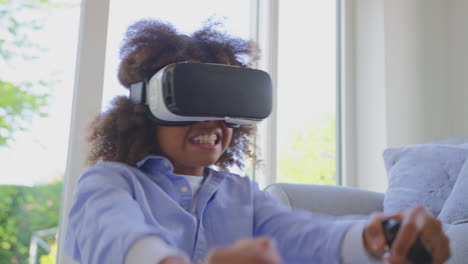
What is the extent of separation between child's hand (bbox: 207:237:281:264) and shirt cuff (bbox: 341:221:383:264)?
27 centimetres

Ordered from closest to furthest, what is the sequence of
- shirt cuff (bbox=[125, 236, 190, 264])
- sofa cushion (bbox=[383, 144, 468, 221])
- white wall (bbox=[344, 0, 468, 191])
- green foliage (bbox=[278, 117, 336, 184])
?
shirt cuff (bbox=[125, 236, 190, 264]), sofa cushion (bbox=[383, 144, 468, 221]), green foliage (bbox=[278, 117, 336, 184]), white wall (bbox=[344, 0, 468, 191])

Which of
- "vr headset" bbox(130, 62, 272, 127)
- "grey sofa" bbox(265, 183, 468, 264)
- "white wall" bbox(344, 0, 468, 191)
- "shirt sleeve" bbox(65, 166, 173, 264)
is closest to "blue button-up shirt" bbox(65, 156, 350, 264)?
"shirt sleeve" bbox(65, 166, 173, 264)

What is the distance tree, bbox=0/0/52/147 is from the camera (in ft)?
4.18

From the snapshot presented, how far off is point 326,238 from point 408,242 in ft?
0.58

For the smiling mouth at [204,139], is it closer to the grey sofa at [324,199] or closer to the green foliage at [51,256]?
the grey sofa at [324,199]

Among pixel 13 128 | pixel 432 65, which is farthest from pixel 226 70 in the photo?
pixel 432 65

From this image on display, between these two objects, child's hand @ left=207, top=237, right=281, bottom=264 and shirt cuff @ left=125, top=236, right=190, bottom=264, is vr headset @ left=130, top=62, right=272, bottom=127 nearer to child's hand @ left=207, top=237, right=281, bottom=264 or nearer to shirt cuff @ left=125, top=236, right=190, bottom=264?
shirt cuff @ left=125, top=236, right=190, bottom=264

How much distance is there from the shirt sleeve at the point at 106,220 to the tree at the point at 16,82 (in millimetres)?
687

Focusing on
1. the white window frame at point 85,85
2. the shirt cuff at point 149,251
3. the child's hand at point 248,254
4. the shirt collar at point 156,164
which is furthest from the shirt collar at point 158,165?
the white window frame at point 85,85

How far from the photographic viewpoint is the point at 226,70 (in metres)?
0.70

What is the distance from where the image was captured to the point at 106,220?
0.56 metres

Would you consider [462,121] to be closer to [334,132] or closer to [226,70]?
[334,132]

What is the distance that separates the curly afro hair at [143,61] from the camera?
797 mm

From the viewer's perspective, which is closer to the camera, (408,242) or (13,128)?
(408,242)
